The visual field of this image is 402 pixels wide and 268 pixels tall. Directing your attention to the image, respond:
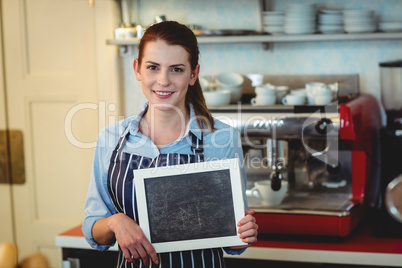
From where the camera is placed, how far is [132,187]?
4.70ft

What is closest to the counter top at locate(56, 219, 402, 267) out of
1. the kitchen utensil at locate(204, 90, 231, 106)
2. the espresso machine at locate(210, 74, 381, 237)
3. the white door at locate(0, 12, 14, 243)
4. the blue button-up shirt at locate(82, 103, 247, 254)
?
the espresso machine at locate(210, 74, 381, 237)

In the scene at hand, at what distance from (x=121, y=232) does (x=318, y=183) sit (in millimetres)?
1075

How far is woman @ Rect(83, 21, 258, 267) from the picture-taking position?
4.58 feet

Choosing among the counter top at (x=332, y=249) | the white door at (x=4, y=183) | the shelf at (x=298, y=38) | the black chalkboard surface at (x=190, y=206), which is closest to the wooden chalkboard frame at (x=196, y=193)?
the black chalkboard surface at (x=190, y=206)

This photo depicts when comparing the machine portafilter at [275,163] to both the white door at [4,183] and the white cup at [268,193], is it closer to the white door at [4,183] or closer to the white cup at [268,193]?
the white cup at [268,193]

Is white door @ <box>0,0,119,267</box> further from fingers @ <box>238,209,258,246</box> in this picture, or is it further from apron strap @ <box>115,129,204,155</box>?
fingers @ <box>238,209,258,246</box>

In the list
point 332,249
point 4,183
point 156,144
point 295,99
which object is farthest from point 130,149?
point 4,183

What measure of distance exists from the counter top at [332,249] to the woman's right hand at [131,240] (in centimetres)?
72

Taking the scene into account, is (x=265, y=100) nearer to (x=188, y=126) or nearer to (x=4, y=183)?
(x=188, y=126)

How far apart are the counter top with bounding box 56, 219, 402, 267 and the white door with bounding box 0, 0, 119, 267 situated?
3.39 ft

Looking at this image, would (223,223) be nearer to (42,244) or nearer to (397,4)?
(397,4)

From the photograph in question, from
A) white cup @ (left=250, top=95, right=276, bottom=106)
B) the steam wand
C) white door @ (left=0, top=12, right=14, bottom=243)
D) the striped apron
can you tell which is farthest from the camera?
white door @ (left=0, top=12, right=14, bottom=243)

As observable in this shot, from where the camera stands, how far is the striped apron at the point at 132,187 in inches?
56.6

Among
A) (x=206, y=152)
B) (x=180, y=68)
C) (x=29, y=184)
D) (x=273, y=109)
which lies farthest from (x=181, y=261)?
(x=29, y=184)
